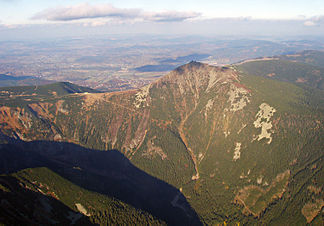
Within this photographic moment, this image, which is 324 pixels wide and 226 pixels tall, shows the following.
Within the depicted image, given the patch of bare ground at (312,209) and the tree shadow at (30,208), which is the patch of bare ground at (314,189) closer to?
the patch of bare ground at (312,209)

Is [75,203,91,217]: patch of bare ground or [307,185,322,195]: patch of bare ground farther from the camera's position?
[307,185,322,195]: patch of bare ground

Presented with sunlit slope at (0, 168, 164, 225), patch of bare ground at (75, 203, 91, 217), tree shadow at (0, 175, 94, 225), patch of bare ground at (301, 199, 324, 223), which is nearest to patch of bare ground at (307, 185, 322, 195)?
patch of bare ground at (301, 199, 324, 223)

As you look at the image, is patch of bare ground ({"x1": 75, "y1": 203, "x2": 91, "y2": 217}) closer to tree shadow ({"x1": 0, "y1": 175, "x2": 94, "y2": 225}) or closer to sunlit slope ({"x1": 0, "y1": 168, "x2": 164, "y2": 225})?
sunlit slope ({"x1": 0, "y1": 168, "x2": 164, "y2": 225})

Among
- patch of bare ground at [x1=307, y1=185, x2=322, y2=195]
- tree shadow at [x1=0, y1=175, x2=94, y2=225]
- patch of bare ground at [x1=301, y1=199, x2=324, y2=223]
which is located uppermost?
tree shadow at [x1=0, y1=175, x2=94, y2=225]

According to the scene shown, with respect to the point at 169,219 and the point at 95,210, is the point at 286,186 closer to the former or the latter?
the point at 169,219

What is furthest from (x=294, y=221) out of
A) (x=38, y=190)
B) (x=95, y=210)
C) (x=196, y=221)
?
(x=38, y=190)

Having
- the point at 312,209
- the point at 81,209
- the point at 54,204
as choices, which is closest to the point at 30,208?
the point at 54,204

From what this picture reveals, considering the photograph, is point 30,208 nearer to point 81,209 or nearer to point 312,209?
point 81,209

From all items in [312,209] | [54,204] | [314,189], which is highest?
[54,204]

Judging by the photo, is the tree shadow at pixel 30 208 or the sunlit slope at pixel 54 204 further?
the sunlit slope at pixel 54 204

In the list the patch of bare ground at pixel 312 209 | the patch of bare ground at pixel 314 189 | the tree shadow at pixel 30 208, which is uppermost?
the tree shadow at pixel 30 208

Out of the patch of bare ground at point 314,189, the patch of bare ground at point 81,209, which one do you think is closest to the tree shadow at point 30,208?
the patch of bare ground at point 81,209
